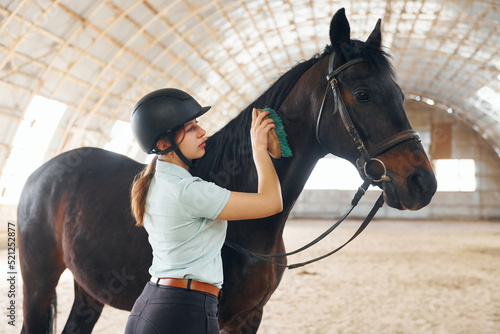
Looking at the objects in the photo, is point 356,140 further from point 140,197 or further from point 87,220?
point 87,220

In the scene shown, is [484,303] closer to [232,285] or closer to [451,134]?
[232,285]

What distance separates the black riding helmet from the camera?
1.61 meters

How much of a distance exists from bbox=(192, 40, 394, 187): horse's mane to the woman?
0.47m

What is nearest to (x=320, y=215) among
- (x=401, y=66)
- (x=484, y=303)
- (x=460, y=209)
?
(x=460, y=209)

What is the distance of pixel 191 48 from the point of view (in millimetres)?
15953

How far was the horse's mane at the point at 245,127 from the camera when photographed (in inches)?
82.0

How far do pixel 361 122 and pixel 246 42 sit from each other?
55.7ft

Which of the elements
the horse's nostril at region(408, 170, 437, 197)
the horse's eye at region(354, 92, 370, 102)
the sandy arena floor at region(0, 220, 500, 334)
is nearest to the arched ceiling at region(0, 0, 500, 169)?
the sandy arena floor at region(0, 220, 500, 334)

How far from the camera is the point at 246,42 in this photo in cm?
1806

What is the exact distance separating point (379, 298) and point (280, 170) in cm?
508

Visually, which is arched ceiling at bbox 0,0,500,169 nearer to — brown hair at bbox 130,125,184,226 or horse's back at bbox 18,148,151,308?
horse's back at bbox 18,148,151,308

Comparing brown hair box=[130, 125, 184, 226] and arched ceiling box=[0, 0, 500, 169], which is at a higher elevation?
arched ceiling box=[0, 0, 500, 169]

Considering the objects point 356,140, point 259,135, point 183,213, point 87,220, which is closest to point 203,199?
point 183,213

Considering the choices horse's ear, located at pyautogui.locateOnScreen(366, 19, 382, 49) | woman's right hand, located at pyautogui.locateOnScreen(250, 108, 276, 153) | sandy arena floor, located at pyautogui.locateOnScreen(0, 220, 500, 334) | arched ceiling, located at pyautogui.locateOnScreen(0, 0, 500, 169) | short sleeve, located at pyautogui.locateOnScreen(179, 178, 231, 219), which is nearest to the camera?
short sleeve, located at pyautogui.locateOnScreen(179, 178, 231, 219)
